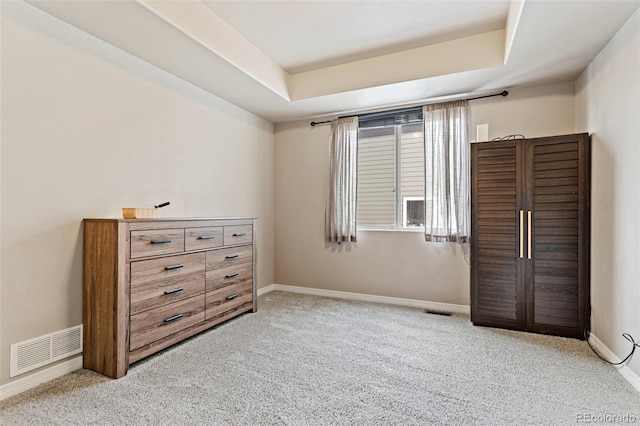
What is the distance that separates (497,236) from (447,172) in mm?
872

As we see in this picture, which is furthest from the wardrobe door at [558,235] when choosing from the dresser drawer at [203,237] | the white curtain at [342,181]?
the dresser drawer at [203,237]

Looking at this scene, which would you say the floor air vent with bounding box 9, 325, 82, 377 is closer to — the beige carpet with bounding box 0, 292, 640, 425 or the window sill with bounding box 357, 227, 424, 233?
the beige carpet with bounding box 0, 292, 640, 425

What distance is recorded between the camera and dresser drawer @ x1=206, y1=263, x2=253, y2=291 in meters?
2.85

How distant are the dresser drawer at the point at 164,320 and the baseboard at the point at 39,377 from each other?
41 centimetres

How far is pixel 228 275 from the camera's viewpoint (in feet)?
10.0

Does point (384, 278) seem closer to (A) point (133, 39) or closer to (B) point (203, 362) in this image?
(B) point (203, 362)

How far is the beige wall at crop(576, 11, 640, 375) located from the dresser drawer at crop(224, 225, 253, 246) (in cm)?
304

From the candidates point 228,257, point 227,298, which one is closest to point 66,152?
point 228,257

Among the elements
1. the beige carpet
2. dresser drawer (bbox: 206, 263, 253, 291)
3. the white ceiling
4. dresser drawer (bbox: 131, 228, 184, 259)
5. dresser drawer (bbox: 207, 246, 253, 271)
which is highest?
the white ceiling

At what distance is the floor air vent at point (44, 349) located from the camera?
188 cm

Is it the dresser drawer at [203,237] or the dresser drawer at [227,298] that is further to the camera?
the dresser drawer at [227,298]

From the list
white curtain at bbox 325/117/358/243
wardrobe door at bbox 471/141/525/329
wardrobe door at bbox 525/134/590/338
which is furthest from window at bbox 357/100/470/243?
wardrobe door at bbox 525/134/590/338

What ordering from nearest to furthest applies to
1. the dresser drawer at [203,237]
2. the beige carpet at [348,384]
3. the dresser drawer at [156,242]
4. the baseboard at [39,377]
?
the beige carpet at [348,384], the baseboard at [39,377], the dresser drawer at [156,242], the dresser drawer at [203,237]

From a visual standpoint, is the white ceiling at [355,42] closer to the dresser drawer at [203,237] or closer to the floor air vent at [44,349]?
the dresser drawer at [203,237]
